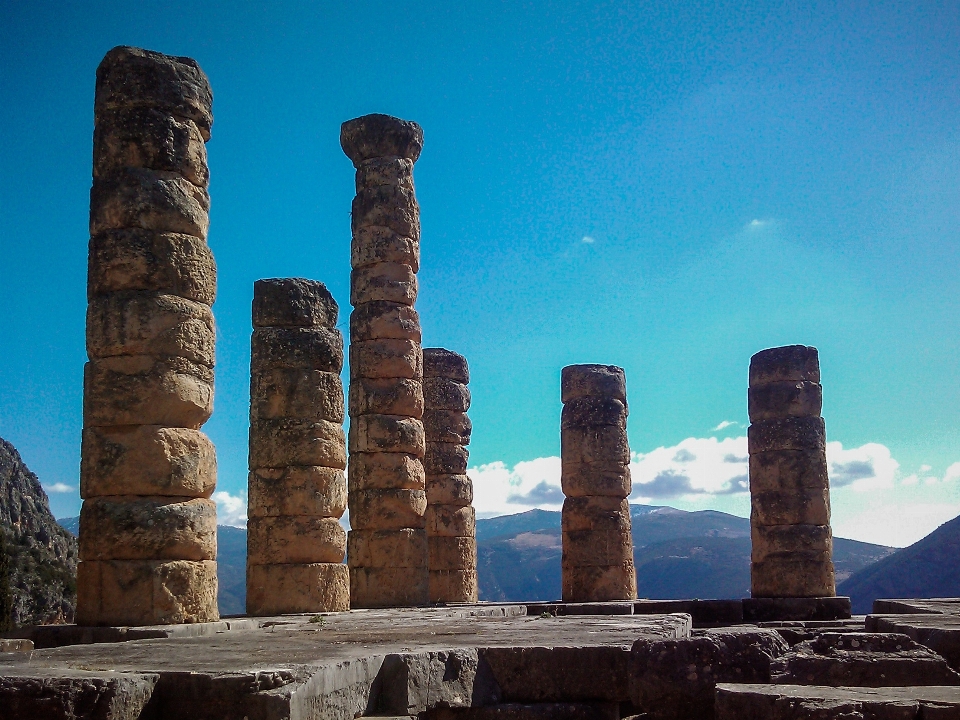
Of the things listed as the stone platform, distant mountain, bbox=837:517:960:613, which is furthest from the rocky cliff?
distant mountain, bbox=837:517:960:613

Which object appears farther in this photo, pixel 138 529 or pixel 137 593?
pixel 138 529

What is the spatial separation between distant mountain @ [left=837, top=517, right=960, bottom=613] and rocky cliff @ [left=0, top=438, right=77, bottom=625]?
133ft

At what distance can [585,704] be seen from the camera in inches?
257

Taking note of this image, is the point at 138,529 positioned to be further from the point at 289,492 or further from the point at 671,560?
the point at 671,560

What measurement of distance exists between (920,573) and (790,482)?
143 feet

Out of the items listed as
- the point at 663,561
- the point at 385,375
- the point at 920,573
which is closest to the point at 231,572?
the point at 663,561

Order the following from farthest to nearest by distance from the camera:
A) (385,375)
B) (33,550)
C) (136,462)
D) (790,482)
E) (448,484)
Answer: (33,550) → (448,484) → (790,482) → (385,375) → (136,462)

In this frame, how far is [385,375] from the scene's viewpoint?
18406mm

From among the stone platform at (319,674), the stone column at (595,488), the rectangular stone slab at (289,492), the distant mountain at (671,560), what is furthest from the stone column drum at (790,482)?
the distant mountain at (671,560)

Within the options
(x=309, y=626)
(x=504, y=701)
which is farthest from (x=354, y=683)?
(x=309, y=626)

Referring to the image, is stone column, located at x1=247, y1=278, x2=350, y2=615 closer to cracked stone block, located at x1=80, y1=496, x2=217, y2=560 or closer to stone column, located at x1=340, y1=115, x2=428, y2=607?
stone column, located at x1=340, y1=115, x2=428, y2=607

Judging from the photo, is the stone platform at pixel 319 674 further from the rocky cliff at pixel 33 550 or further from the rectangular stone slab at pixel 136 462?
the rocky cliff at pixel 33 550

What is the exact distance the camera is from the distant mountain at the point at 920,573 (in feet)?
182

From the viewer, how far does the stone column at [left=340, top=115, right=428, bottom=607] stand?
17.5m
